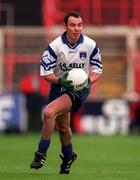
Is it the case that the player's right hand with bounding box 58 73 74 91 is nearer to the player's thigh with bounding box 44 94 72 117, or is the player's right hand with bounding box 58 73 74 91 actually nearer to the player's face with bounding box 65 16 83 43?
the player's thigh with bounding box 44 94 72 117

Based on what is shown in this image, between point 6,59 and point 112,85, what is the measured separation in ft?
12.4

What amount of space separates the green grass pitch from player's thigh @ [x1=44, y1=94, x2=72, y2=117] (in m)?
0.90

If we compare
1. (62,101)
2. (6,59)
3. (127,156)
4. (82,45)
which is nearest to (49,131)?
(62,101)

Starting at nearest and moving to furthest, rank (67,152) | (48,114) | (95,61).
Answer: (48,114) < (95,61) < (67,152)

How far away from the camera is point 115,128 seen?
29266 millimetres

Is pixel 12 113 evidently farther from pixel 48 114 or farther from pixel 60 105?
pixel 48 114

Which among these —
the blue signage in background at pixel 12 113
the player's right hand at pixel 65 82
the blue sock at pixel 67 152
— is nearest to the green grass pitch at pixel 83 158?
the blue sock at pixel 67 152

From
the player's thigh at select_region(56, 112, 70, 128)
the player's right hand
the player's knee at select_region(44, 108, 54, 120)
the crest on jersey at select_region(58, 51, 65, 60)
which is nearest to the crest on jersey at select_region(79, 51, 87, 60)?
the crest on jersey at select_region(58, 51, 65, 60)

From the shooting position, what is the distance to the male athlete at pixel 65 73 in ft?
43.4

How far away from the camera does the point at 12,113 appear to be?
28.8m

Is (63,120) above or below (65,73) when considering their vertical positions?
Answer: below

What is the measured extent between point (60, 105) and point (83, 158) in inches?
237

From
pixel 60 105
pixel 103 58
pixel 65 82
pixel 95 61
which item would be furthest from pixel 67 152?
pixel 103 58

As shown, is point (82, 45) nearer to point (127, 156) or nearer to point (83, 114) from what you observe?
point (127, 156)
